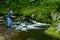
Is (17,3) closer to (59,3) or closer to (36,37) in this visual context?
(59,3)

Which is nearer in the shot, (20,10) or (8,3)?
(20,10)

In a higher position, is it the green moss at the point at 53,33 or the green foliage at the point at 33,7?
the green moss at the point at 53,33

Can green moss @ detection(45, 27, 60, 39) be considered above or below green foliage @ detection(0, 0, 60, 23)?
above

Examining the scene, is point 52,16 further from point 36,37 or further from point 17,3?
point 17,3

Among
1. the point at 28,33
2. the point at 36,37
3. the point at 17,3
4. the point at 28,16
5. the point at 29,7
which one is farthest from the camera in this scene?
the point at 17,3

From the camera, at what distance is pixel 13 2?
50469 mm

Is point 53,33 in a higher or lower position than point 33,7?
higher

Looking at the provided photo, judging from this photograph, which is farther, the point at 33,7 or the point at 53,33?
the point at 33,7

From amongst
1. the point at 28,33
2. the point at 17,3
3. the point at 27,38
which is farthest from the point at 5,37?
the point at 17,3

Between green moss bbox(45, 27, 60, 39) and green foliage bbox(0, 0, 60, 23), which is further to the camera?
green foliage bbox(0, 0, 60, 23)

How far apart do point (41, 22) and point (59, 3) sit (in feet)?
15.6

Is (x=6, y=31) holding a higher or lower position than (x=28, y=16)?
higher

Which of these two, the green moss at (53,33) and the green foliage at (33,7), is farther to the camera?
the green foliage at (33,7)

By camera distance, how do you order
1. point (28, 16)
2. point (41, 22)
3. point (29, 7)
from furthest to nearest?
point (29, 7), point (28, 16), point (41, 22)
